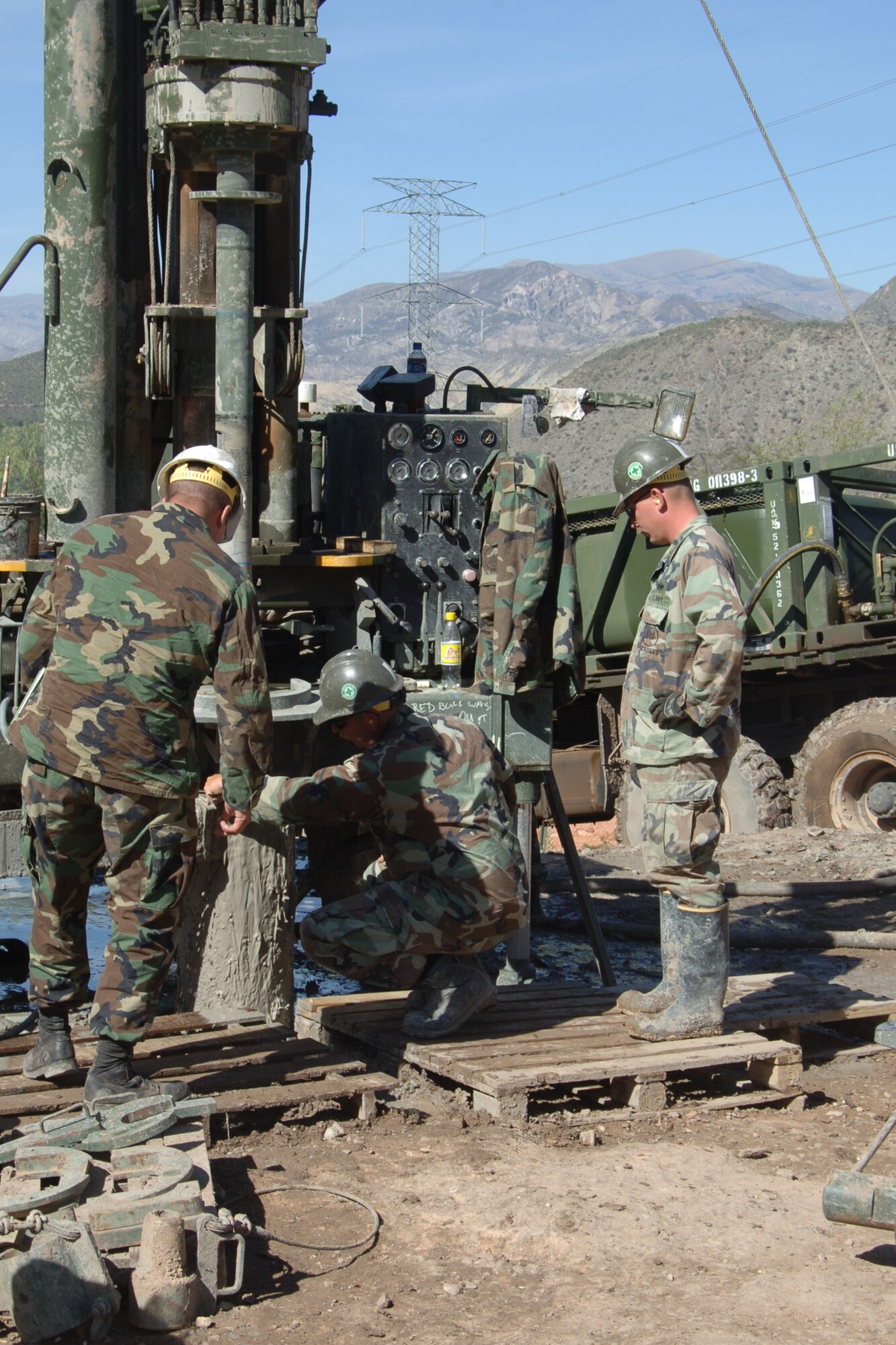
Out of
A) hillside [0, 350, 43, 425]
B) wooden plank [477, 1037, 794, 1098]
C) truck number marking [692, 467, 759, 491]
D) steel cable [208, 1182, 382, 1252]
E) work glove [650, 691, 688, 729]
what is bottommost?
steel cable [208, 1182, 382, 1252]

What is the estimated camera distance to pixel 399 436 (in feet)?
30.9

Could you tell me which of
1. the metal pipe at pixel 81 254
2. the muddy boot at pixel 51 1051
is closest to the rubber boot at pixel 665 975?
the muddy boot at pixel 51 1051

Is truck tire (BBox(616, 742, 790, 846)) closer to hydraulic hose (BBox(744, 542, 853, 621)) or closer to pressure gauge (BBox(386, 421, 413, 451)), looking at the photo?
hydraulic hose (BBox(744, 542, 853, 621))

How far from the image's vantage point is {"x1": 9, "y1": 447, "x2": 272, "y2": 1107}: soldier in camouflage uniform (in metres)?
4.66

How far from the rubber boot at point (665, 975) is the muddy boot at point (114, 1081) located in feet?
6.07

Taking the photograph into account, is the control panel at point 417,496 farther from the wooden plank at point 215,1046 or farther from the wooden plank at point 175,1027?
the wooden plank at point 215,1046

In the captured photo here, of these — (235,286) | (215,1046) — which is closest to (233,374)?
(235,286)

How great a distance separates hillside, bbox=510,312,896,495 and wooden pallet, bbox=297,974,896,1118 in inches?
1615

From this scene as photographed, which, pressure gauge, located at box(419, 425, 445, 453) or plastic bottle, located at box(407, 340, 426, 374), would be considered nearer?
pressure gauge, located at box(419, 425, 445, 453)

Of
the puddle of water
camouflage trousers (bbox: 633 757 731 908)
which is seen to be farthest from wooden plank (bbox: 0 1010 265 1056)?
camouflage trousers (bbox: 633 757 731 908)

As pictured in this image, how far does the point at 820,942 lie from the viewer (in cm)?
839

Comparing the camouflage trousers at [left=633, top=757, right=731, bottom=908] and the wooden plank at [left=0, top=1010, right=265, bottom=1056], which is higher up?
the camouflage trousers at [left=633, top=757, right=731, bottom=908]

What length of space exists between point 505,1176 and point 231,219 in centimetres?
509

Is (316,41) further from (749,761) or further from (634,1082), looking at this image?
(749,761)
